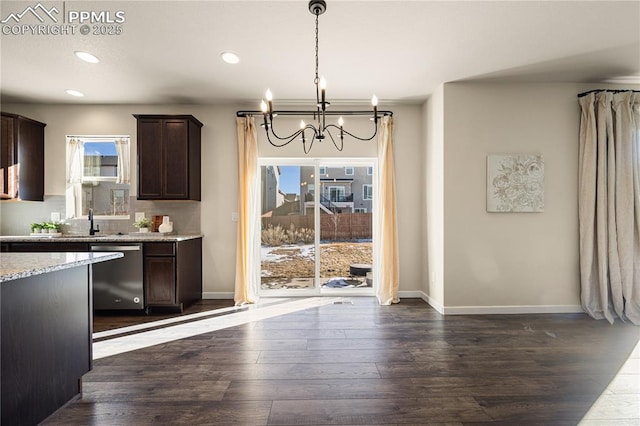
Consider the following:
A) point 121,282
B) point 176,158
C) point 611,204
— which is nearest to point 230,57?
point 176,158

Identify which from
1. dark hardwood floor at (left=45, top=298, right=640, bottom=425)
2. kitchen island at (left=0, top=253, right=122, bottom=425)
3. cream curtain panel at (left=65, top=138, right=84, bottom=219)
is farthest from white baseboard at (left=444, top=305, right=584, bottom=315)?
cream curtain panel at (left=65, top=138, right=84, bottom=219)

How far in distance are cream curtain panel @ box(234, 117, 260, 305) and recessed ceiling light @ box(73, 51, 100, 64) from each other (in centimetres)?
166

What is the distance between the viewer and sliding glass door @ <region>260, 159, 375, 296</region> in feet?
14.8

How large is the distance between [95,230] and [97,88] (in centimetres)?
187

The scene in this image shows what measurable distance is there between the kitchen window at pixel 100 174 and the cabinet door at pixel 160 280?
1.12 m

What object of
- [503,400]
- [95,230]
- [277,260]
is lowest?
[503,400]

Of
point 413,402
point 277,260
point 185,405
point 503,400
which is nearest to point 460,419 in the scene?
point 413,402

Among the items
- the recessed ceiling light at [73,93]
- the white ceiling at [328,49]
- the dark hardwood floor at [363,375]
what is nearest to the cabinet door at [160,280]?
the dark hardwood floor at [363,375]

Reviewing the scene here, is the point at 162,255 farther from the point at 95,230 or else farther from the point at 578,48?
A: the point at 578,48

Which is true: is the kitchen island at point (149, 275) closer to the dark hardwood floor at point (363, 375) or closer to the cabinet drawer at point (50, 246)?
the cabinet drawer at point (50, 246)

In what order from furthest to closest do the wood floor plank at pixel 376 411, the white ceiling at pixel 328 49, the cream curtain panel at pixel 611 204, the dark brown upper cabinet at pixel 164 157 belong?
the dark brown upper cabinet at pixel 164 157
the cream curtain panel at pixel 611 204
the white ceiling at pixel 328 49
the wood floor plank at pixel 376 411

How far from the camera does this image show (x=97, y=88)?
379 cm

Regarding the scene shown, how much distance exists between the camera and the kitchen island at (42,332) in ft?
5.00

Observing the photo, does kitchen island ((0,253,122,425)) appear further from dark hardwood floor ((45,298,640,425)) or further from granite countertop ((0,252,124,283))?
dark hardwood floor ((45,298,640,425))
